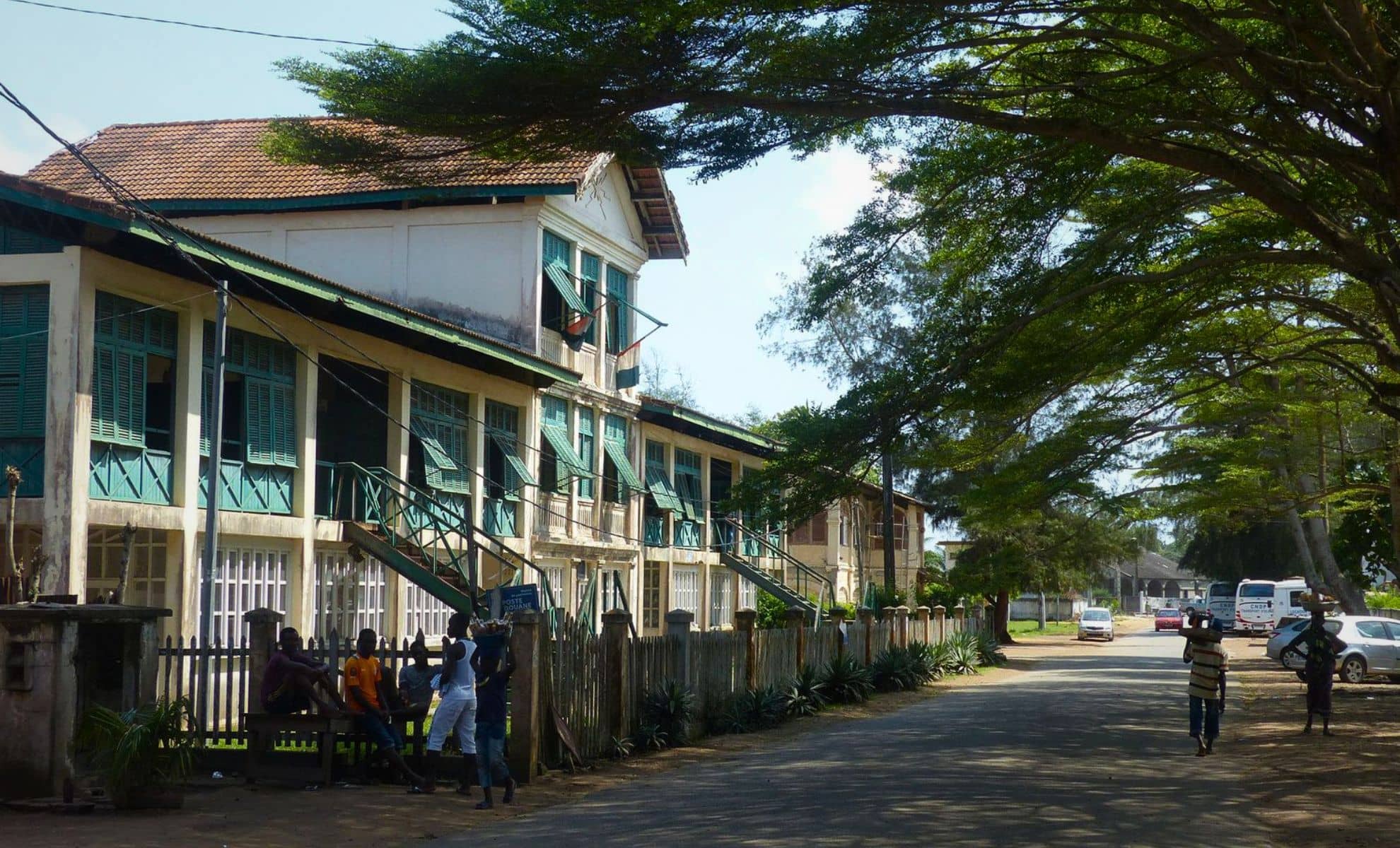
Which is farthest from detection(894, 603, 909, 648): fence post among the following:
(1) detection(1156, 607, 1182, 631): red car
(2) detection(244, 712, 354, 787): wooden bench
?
(1) detection(1156, 607, 1182, 631): red car

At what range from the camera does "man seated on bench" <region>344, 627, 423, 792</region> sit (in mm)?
13617

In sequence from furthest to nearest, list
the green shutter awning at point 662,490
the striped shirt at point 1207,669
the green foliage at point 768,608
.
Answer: the green foliage at point 768,608 < the green shutter awning at point 662,490 < the striped shirt at point 1207,669

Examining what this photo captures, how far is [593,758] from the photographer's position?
15.9 meters

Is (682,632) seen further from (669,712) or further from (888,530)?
(888,530)

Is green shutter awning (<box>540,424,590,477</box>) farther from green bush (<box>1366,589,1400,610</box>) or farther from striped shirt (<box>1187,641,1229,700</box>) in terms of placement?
green bush (<box>1366,589,1400,610</box>)

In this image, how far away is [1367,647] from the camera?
110 feet

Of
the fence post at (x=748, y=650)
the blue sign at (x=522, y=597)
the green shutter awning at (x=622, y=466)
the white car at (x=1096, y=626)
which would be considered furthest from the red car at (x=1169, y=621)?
the blue sign at (x=522, y=597)

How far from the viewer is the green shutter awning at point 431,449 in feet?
80.7

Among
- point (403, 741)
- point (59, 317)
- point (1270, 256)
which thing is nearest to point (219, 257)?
point (59, 317)

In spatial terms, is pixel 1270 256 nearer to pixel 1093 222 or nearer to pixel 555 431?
pixel 1093 222

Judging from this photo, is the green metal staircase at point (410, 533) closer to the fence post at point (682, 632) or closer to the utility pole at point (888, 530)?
the fence post at point (682, 632)

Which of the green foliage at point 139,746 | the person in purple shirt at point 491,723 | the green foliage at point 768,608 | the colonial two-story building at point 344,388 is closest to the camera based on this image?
the green foliage at point 139,746

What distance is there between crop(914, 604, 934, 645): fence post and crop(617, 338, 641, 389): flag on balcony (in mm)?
8773

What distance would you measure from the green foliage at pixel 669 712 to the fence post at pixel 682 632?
0.28m
